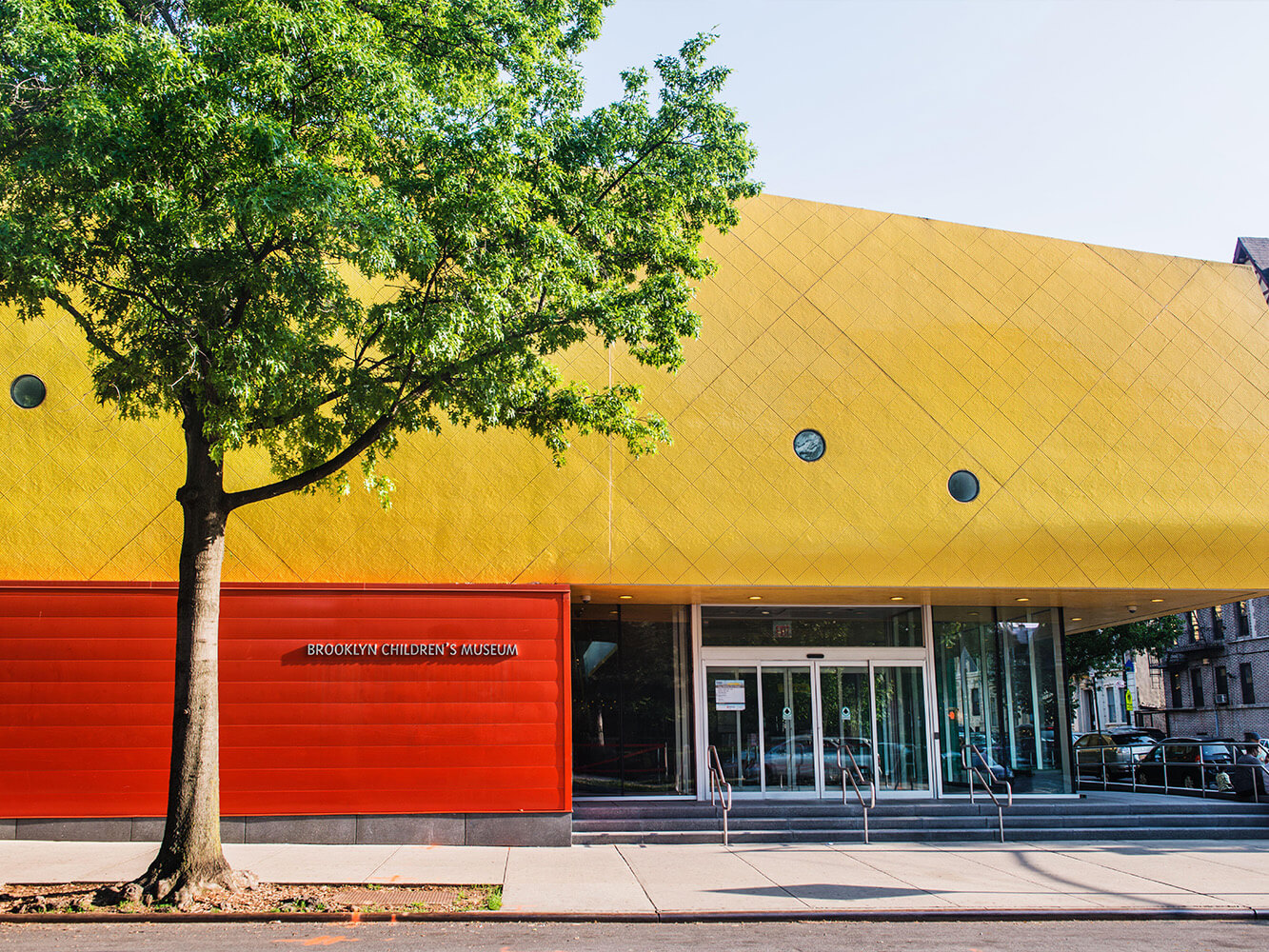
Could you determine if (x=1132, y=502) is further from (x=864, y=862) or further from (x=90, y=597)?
(x=90, y=597)

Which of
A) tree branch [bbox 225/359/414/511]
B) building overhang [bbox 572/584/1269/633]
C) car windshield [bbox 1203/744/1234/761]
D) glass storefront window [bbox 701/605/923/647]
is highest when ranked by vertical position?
tree branch [bbox 225/359/414/511]

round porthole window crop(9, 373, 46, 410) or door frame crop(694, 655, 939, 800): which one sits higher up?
round porthole window crop(9, 373, 46, 410)

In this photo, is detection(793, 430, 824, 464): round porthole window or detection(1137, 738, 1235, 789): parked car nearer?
detection(793, 430, 824, 464): round porthole window

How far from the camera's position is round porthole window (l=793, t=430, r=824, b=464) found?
15.4m

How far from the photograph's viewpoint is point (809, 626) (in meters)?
17.3

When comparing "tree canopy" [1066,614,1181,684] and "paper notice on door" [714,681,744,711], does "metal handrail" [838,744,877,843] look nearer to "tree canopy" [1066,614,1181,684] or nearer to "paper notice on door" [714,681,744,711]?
"paper notice on door" [714,681,744,711]

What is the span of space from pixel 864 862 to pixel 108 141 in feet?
37.2

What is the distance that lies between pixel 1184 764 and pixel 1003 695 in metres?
5.17

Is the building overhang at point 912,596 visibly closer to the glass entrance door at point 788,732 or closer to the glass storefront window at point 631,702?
the glass storefront window at point 631,702

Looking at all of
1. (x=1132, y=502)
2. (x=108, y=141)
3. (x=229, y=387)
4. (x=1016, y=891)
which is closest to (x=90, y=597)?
(x=229, y=387)

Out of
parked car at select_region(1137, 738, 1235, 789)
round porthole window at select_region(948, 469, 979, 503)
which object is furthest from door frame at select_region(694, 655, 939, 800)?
parked car at select_region(1137, 738, 1235, 789)

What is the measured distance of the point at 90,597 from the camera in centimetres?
1320

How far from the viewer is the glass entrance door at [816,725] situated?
1675 centimetres

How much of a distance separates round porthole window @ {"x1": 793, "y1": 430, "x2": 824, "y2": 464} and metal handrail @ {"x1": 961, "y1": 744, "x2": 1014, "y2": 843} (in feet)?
16.9
